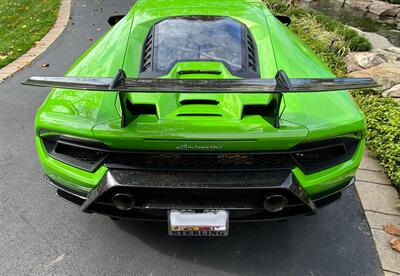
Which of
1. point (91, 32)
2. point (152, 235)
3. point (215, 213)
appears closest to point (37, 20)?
point (91, 32)

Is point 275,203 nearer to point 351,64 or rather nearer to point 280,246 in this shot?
point 280,246

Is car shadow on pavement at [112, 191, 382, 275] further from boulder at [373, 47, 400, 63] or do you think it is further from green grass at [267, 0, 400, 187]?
boulder at [373, 47, 400, 63]

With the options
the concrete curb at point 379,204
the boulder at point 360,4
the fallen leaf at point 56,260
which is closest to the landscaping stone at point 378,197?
the concrete curb at point 379,204

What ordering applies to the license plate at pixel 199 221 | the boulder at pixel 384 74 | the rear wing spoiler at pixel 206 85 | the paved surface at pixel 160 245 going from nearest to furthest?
the rear wing spoiler at pixel 206 85 → the license plate at pixel 199 221 → the paved surface at pixel 160 245 → the boulder at pixel 384 74

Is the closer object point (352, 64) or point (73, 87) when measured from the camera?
point (73, 87)

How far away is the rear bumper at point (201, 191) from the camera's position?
1747 millimetres

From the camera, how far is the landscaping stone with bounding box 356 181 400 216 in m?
2.71

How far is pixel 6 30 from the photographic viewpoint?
7.48 m

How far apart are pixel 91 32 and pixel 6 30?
71.2 inches

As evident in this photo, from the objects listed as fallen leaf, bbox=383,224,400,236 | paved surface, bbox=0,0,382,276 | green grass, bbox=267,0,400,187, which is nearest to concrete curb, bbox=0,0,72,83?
paved surface, bbox=0,0,382,276

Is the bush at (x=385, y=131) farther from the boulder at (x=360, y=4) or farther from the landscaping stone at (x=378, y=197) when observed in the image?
the boulder at (x=360, y=4)

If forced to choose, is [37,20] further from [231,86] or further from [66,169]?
[231,86]

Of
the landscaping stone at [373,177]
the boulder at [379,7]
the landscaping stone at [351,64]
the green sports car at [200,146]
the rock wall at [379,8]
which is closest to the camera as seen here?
the green sports car at [200,146]

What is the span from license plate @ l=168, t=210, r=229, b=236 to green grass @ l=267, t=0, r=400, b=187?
5.74 ft
